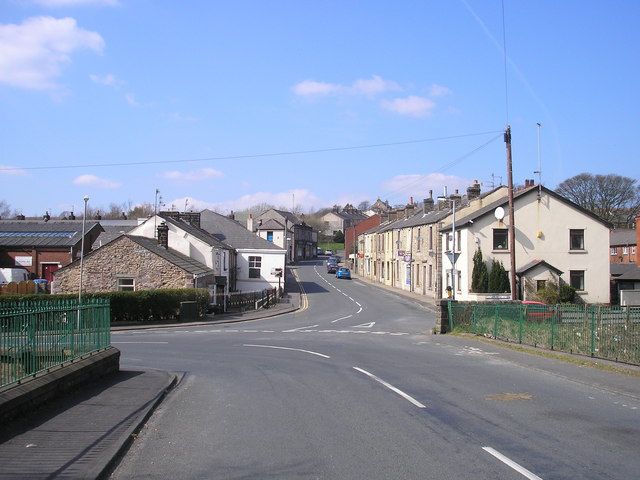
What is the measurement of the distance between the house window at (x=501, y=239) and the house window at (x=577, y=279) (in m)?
5.20

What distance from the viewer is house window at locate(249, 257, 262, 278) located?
6290 cm

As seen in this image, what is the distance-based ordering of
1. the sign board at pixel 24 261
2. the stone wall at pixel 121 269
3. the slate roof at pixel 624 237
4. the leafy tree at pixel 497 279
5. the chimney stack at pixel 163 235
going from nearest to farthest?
the stone wall at pixel 121 269
the leafy tree at pixel 497 279
the chimney stack at pixel 163 235
the sign board at pixel 24 261
the slate roof at pixel 624 237

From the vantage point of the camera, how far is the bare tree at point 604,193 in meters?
76.4

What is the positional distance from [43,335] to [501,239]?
1588 inches

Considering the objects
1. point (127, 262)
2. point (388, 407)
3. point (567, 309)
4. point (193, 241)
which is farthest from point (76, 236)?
point (388, 407)

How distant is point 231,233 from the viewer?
65.4m

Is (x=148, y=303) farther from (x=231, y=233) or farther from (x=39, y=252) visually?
(x=231, y=233)

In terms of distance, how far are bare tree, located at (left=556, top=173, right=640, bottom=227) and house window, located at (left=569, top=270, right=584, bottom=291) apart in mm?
31638

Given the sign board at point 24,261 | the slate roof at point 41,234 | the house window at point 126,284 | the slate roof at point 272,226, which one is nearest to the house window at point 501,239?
the house window at point 126,284

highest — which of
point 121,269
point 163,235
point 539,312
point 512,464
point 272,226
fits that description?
point 272,226

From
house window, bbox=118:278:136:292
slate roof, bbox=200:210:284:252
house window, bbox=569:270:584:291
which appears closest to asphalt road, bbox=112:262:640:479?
house window, bbox=118:278:136:292

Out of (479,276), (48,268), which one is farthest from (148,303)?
Result: (48,268)

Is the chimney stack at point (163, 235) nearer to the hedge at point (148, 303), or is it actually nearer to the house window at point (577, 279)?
the hedge at point (148, 303)

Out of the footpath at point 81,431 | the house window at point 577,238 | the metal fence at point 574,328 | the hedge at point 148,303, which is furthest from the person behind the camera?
the house window at point 577,238
